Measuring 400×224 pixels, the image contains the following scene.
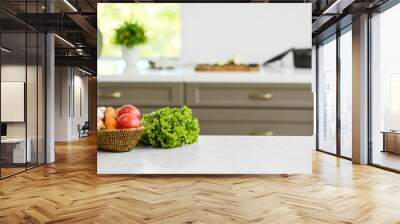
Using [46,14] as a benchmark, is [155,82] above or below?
below

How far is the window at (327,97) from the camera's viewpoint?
8.83 metres

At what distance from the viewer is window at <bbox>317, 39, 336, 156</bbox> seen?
348 inches

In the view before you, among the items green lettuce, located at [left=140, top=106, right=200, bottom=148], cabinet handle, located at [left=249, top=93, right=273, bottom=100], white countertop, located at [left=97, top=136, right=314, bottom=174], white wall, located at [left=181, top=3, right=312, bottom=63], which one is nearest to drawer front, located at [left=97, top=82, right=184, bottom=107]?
green lettuce, located at [left=140, top=106, right=200, bottom=148]

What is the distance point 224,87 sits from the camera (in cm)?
545

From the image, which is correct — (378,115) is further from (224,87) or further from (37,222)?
(37,222)

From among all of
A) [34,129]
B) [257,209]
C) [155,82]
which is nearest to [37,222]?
[257,209]

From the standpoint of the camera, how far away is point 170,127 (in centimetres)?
533

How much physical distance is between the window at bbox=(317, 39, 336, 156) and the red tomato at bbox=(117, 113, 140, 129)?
5.02 m

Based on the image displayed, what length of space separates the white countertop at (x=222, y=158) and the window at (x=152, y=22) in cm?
129

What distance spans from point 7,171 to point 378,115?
5757 mm

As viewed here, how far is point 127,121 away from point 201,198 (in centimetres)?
160

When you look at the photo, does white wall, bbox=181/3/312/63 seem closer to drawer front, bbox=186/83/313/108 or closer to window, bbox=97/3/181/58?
window, bbox=97/3/181/58

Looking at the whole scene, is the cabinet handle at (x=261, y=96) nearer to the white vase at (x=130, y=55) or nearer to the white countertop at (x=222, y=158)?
the white countertop at (x=222, y=158)

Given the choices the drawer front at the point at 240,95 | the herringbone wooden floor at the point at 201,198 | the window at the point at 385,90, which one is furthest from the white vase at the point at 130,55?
the window at the point at 385,90
